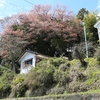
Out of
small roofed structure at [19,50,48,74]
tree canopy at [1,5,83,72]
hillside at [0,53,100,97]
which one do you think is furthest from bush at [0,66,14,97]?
tree canopy at [1,5,83,72]

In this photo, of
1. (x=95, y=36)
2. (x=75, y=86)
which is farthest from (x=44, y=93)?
(x=95, y=36)

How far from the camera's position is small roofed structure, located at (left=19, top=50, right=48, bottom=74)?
750 inches

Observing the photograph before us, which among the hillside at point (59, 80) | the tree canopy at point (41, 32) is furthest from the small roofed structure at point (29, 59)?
the hillside at point (59, 80)

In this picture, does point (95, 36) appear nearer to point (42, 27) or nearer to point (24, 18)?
point (42, 27)

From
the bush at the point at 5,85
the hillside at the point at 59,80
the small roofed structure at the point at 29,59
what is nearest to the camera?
the hillside at the point at 59,80

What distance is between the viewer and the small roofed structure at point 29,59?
750 inches

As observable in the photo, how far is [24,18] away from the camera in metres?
24.1

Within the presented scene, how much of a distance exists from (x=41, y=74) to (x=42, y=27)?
35.7 ft

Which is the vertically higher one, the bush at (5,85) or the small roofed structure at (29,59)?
the small roofed structure at (29,59)

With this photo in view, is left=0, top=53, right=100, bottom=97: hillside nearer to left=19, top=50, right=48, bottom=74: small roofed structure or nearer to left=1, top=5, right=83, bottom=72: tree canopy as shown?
left=19, top=50, right=48, bottom=74: small roofed structure

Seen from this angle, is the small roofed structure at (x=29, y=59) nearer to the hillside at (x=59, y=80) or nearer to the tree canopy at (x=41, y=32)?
the tree canopy at (x=41, y=32)

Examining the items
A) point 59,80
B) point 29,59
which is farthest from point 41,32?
point 59,80

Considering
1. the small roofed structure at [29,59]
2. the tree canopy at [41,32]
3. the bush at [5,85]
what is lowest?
the bush at [5,85]

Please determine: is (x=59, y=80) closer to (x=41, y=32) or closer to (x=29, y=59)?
(x=29, y=59)
